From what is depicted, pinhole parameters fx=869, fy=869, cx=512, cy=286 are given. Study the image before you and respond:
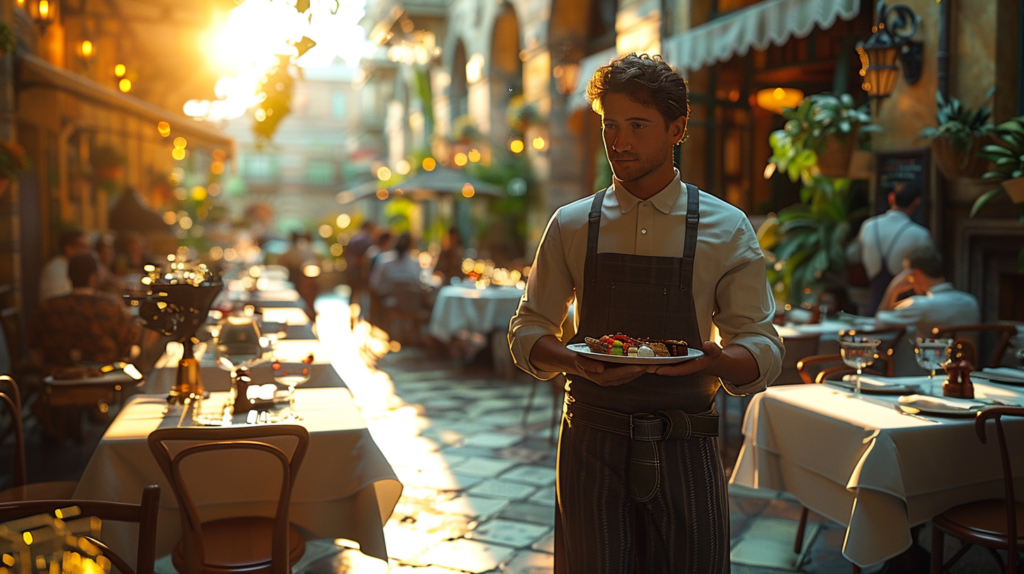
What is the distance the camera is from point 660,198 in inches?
81.6

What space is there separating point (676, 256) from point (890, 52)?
5.62 meters

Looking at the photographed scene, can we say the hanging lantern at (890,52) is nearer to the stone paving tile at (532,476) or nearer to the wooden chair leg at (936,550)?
the stone paving tile at (532,476)

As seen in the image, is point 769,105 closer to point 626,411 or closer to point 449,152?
point 449,152

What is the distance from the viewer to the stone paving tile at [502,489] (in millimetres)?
4996

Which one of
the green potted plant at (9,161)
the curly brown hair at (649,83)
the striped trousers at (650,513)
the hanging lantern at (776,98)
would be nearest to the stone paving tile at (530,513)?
Answer: the striped trousers at (650,513)

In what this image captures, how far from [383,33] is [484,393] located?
659 inches

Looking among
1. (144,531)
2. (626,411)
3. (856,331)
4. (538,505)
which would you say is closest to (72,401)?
(538,505)

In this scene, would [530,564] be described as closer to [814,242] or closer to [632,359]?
[632,359]

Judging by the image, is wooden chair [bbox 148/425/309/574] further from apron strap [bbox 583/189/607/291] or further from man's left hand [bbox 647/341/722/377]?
man's left hand [bbox 647/341/722/377]

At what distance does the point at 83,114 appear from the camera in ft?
39.7

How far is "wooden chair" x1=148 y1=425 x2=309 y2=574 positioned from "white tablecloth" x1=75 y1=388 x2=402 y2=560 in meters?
0.09

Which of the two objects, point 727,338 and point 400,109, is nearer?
point 727,338

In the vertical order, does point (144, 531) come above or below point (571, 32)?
below

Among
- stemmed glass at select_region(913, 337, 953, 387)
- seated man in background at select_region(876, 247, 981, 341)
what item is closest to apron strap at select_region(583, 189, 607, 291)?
stemmed glass at select_region(913, 337, 953, 387)
